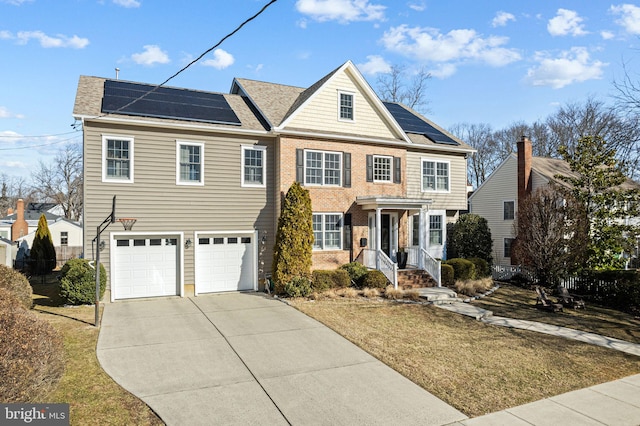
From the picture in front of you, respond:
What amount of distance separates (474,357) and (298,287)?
276 inches

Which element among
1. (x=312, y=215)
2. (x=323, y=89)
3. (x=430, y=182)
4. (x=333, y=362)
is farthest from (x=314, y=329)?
(x=430, y=182)

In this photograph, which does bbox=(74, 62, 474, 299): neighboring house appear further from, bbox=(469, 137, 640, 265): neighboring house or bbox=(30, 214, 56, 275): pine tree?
bbox=(30, 214, 56, 275): pine tree

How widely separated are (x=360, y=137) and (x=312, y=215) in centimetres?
408

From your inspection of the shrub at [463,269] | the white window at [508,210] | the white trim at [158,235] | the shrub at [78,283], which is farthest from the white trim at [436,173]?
the shrub at [78,283]

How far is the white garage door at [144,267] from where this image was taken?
14.3 meters

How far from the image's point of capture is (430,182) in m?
20.0

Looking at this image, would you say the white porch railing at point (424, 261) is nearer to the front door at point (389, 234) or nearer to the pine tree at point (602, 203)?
the front door at point (389, 234)

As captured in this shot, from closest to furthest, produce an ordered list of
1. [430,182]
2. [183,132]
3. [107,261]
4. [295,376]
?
1. [295,376]
2. [107,261]
3. [183,132]
4. [430,182]

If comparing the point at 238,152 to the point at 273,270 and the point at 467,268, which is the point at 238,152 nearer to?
the point at 273,270

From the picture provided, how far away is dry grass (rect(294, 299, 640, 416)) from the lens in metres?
7.36

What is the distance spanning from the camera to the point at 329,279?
1531 centimetres

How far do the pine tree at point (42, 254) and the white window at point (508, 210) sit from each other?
94.3 ft

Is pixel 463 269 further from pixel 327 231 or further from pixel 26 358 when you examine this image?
pixel 26 358

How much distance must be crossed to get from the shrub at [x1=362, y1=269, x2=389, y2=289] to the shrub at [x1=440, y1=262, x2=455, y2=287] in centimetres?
291
